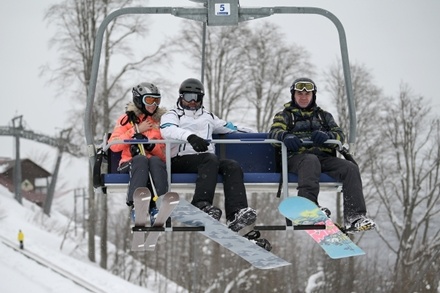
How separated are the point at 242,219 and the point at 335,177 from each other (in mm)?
962

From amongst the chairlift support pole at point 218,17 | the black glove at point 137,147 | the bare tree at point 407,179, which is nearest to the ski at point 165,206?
the black glove at point 137,147

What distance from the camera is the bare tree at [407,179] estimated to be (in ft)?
72.9

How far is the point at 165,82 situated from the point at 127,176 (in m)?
12.2

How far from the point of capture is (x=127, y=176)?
21.3 feet

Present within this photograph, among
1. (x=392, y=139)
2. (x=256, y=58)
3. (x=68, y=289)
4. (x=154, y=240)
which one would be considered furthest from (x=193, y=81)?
(x=392, y=139)

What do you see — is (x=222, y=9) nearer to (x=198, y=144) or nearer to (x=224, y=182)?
(x=198, y=144)

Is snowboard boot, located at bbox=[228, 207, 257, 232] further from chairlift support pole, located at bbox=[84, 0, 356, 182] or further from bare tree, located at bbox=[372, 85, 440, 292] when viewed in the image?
bare tree, located at bbox=[372, 85, 440, 292]

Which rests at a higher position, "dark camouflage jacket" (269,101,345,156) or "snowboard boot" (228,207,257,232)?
"dark camouflage jacket" (269,101,345,156)

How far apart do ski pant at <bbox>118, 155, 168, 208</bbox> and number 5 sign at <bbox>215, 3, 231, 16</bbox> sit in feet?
4.72

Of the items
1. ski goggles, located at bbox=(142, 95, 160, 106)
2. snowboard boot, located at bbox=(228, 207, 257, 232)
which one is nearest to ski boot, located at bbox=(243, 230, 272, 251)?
snowboard boot, located at bbox=(228, 207, 257, 232)

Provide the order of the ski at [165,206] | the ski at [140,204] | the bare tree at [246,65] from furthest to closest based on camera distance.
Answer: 1. the bare tree at [246,65]
2. the ski at [140,204]
3. the ski at [165,206]

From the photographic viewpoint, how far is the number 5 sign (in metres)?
6.59

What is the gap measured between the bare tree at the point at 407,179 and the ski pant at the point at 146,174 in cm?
1658

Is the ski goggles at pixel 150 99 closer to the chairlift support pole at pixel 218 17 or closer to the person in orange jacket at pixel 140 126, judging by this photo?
the person in orange jacket at pixel 140 126
